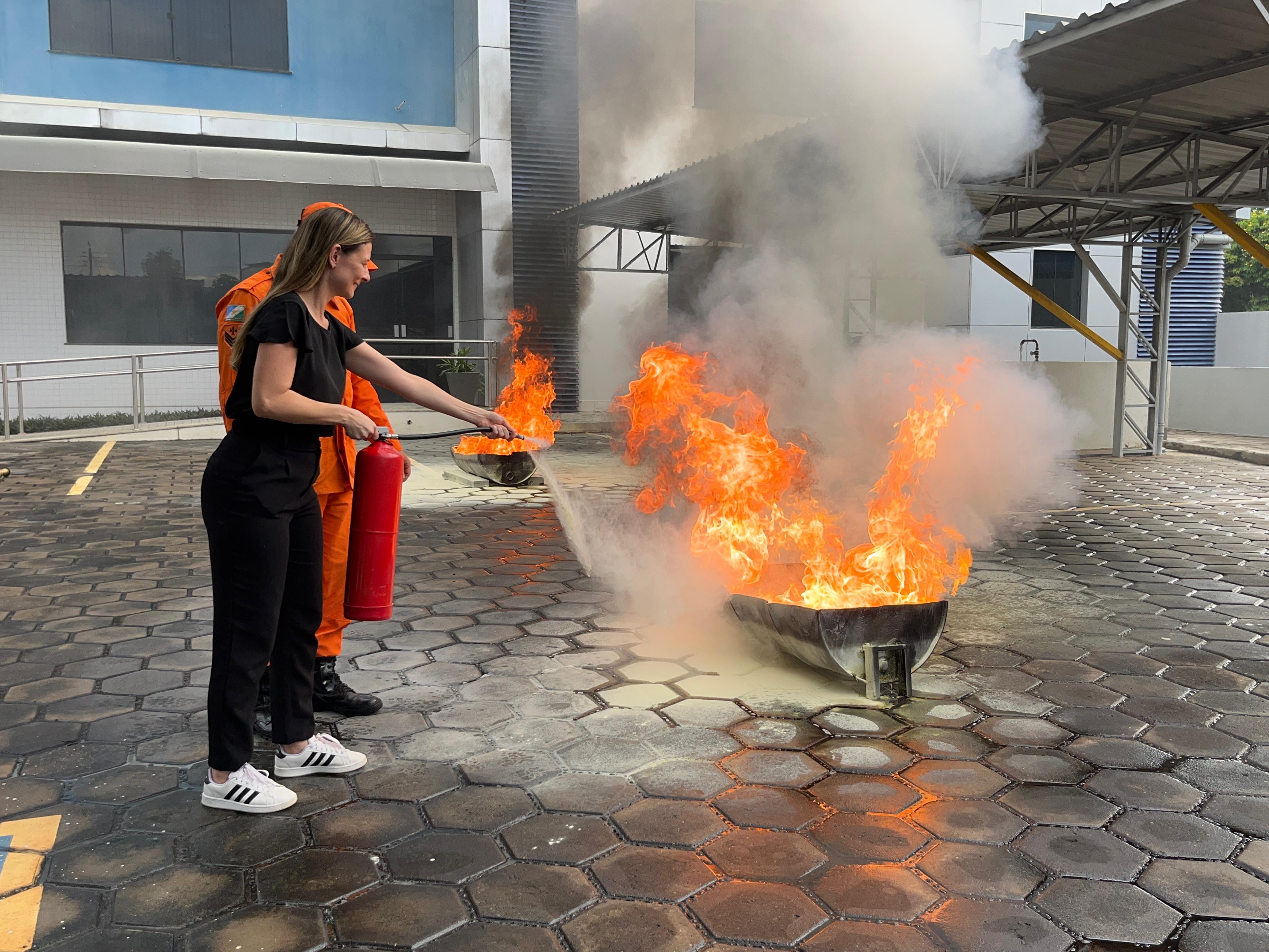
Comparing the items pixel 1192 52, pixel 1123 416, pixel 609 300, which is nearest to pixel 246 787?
pixel 1192 52

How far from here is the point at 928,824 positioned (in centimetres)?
288

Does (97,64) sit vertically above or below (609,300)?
above

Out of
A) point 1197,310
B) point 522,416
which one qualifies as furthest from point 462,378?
point 1197,310

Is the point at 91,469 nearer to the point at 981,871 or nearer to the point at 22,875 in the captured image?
the point at 22,875

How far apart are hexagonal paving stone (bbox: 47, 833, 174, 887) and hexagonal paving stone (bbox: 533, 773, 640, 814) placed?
1.09 meters

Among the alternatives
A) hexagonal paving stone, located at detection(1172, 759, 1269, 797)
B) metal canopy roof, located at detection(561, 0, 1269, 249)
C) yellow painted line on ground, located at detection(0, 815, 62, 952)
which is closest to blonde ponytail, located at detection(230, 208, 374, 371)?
yellow painted line on ground, located at detection(0, 815, 62, 952)

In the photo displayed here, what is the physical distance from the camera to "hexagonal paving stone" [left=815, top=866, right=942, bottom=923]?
2432mm

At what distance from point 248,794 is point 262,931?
2.20 ft

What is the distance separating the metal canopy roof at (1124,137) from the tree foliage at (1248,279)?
A: 26.3 meters

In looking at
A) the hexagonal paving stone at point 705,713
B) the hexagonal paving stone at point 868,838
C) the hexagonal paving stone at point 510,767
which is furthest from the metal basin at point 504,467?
the hexagonal paving stone at point 868,838

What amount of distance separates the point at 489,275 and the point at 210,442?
16.7 ft

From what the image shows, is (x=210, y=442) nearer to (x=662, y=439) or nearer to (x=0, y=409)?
(x=0, y=409)

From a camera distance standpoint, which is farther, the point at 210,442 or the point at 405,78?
the point at 405,78

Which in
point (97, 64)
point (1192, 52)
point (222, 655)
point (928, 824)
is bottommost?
point (928, 824)
